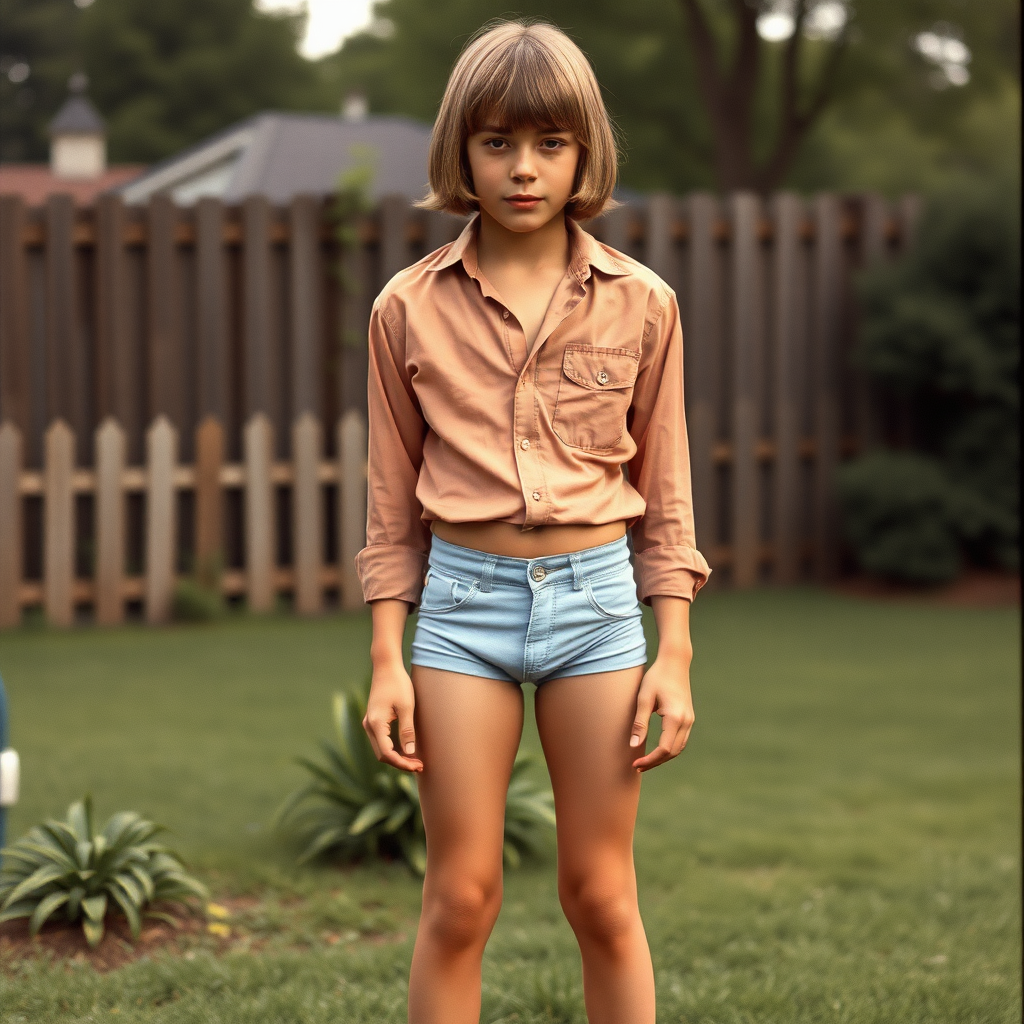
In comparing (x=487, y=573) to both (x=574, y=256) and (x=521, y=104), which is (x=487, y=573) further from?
(x=521, y=104)

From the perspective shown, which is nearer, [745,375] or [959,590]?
[959,590]

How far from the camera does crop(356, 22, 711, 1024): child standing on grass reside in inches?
88.9

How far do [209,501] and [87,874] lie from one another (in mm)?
5534

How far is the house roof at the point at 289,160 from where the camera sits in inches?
699

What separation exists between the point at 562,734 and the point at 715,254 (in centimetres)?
797

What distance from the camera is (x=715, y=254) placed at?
986cm

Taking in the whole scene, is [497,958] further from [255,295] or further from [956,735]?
[255,295]

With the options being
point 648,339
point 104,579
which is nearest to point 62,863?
point 648,339

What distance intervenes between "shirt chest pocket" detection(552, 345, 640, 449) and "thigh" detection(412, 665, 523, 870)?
1.40 feet

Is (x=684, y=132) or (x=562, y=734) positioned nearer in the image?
(x=562, y=734)

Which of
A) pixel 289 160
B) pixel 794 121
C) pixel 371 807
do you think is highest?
pixel 794 121

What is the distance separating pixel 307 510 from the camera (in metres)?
9.03

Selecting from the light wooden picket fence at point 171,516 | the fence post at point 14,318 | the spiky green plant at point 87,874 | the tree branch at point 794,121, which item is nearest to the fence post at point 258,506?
the light wooden picket fence at point 171,516

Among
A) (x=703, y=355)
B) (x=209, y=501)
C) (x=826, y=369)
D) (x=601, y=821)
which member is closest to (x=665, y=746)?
(x=601, y=821)
